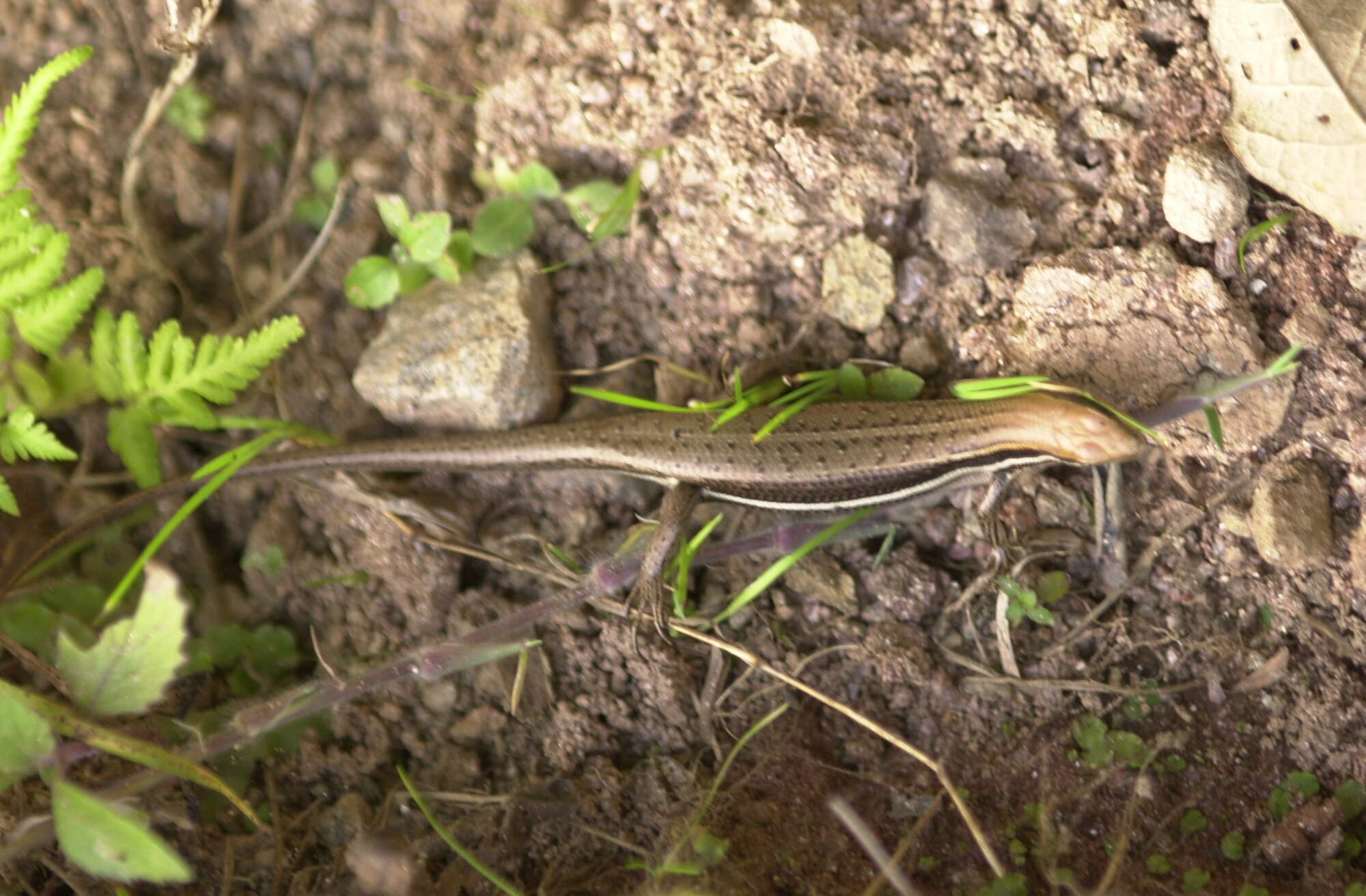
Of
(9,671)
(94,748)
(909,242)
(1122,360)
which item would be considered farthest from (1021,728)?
(9,671)

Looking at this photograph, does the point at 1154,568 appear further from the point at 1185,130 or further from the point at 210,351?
the point at 210,351

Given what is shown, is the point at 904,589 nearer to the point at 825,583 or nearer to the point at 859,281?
the point at 825,583

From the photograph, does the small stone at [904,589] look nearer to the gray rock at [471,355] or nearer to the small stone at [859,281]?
the small stone at [859,281]

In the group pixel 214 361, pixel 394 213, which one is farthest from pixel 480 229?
pixel 214 361

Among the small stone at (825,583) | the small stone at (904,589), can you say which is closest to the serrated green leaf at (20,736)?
the small stone at (825,583)

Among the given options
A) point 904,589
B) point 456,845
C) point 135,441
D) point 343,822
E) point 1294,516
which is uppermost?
point 135,441

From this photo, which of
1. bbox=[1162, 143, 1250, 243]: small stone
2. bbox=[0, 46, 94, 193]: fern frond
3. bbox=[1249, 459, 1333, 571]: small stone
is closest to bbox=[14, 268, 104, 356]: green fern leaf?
bbox=[0, 46, 94, 193]: fern frond

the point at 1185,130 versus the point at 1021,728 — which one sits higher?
the point at 1185,130

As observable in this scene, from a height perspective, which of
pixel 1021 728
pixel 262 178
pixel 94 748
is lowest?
pixel 1021 728
